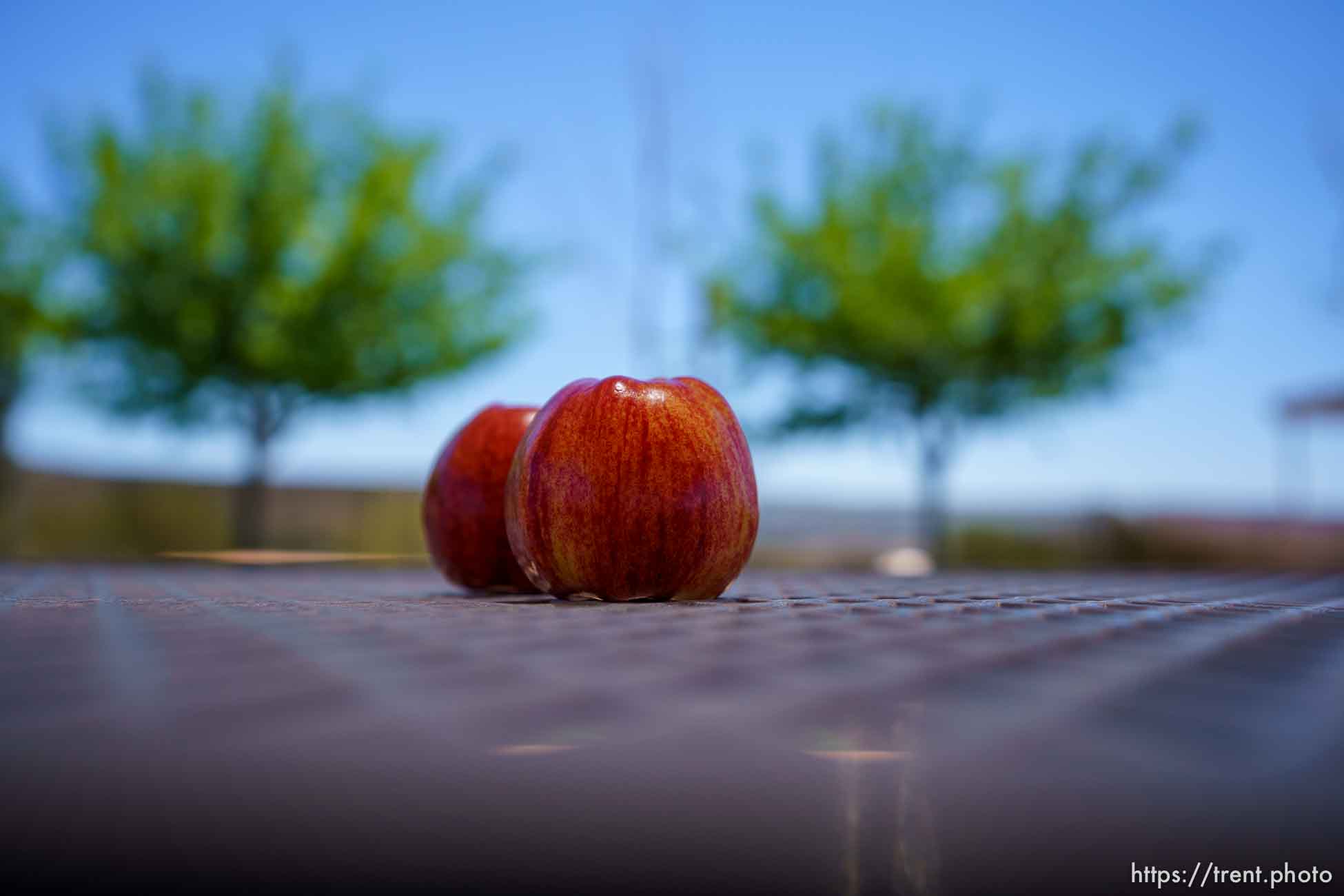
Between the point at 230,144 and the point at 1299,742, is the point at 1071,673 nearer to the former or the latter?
the point at 1299,742

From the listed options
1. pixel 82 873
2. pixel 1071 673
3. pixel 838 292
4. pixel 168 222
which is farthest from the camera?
pixel 838 292

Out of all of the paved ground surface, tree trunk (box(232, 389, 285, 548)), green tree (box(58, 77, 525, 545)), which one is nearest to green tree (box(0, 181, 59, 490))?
green tree (box(58, 77, 525, 545))

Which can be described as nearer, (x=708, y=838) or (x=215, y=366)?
(x=708, y=838)

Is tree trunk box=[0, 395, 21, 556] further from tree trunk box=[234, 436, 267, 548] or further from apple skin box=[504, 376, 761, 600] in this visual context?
apple skin box=[504, 376, 761, 600]

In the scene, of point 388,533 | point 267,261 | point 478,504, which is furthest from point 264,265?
point 478,504

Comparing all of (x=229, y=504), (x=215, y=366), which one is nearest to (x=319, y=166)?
(x=215, y=366)

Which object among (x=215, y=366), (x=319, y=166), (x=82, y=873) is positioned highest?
(x=319, y=166)

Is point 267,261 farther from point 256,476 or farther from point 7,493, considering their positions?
point 7,493
